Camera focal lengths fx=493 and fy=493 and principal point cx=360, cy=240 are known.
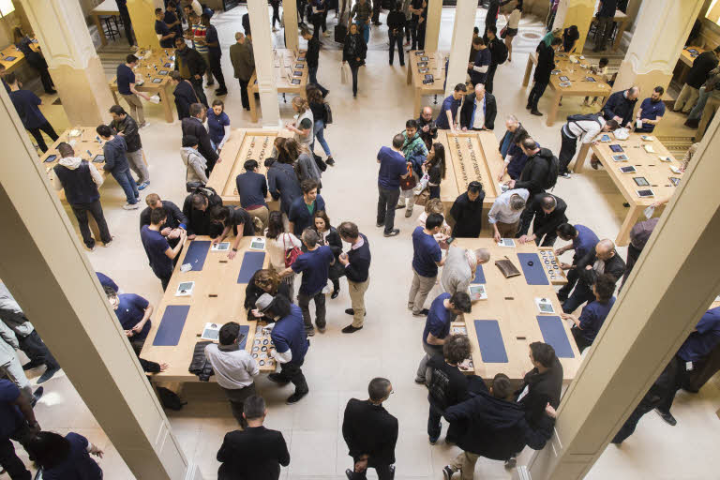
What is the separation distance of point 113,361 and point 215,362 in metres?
1.22

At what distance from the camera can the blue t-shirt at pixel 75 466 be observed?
11.4ft

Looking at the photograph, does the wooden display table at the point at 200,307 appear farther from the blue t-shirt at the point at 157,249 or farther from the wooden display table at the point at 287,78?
the wooden display table at the point at 287,78

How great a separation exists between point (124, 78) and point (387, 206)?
535 cm

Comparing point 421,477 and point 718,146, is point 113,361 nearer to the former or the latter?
point 421,477

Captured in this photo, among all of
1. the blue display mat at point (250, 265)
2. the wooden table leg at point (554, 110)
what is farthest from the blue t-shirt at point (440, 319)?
the wooden table leg at point (554, 110)

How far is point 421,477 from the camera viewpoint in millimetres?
4500

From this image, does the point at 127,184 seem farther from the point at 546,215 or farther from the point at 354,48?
the point at 546,215

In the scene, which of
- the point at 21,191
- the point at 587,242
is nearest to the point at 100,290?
the point at 21,191

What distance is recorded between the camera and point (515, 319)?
16.3 ft

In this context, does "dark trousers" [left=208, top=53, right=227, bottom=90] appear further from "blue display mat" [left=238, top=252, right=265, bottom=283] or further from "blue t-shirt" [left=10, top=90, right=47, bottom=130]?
"blue display mat" [left=238, top=252, right=265, bottom=283]

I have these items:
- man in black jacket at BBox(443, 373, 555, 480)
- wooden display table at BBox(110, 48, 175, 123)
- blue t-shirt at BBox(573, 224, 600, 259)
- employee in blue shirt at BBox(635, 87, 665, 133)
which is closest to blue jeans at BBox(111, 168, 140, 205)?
wooden display table at BBox(110, 48, 175, 123)

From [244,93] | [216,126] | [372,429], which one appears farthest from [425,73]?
[372,429]

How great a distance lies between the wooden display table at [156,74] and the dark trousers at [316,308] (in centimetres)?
580

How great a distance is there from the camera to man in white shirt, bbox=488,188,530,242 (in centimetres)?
571
